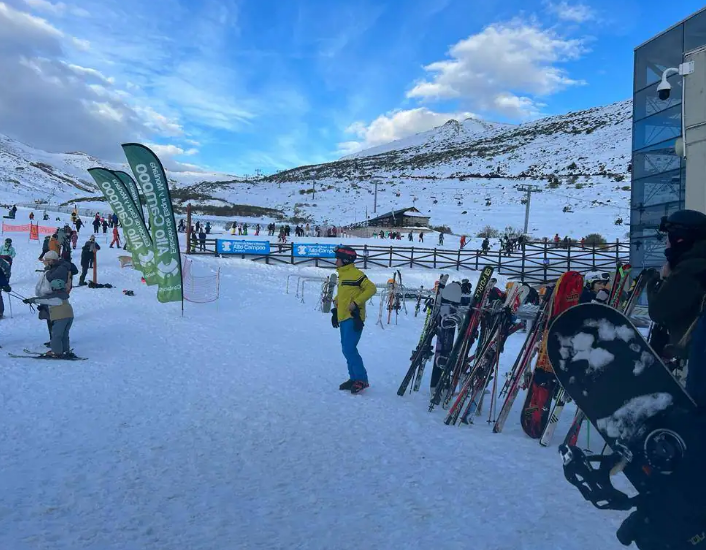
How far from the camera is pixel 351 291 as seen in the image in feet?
19.6

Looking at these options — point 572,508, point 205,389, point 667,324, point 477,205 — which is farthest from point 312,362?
point 477,205

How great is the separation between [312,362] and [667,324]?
6084mm

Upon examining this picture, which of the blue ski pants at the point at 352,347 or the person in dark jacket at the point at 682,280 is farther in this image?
the blue ski pants at the point at 352,347

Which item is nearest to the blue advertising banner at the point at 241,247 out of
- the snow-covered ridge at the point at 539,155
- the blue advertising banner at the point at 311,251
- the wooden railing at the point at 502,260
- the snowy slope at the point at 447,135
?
the wooden railing at the point at 502,260

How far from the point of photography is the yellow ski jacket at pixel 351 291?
19.5ft

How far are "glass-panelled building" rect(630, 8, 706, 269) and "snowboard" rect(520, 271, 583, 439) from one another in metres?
13.0

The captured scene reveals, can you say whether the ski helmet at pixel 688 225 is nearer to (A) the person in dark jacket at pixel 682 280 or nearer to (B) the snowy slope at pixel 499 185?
(A) the person in dark jacket at pixel 682 280

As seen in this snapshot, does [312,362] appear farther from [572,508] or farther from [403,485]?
[572,508]

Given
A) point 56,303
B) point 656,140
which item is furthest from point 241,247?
point 656,140

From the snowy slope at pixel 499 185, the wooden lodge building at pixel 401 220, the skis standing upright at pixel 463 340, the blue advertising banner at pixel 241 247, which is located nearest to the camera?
the skis standing upright at pixel 463 340

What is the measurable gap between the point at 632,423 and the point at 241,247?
2462 centimetres

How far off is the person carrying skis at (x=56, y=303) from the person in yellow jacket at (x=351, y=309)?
407 centimetres

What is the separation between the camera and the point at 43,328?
29.4ft

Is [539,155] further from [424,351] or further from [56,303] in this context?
[56,303]
